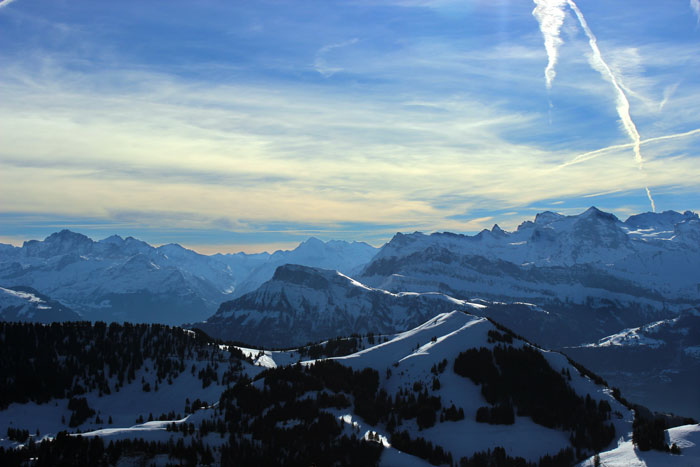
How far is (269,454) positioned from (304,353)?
73.3 m

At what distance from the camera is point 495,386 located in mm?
89188

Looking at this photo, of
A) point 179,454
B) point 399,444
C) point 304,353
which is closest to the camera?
point 179,454

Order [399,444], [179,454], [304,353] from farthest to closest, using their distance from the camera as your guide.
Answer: [304,353]
[399,444]
[179,454]

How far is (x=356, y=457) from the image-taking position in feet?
237

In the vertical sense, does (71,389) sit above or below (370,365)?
below

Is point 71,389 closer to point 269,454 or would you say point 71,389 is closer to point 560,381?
point 269,454

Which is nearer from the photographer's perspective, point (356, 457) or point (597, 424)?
point (356, 457)

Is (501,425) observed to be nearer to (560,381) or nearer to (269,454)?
(560,381)

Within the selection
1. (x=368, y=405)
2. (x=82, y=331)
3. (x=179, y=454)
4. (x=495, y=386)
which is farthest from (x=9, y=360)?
(x=495, y=386)

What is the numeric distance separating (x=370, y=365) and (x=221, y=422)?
31.4 m

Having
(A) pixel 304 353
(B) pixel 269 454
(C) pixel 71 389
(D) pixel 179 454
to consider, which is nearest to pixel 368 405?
(B) pixel 269 454

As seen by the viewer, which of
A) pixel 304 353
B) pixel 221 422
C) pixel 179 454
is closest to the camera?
pixel 179 454

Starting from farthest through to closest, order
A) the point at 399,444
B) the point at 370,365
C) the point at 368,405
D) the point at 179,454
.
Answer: the point at 370,365, the point at 368,405, the point at 399,444, the point at 179,454

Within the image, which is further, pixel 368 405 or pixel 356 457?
pixel 368 405
